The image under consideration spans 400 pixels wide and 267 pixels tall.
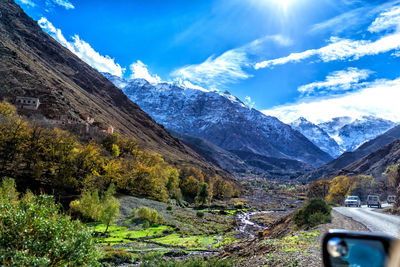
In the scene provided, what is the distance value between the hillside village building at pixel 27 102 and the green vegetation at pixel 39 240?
102964 mm

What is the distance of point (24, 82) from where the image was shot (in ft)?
370

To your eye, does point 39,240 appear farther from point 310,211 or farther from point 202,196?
point 202,196

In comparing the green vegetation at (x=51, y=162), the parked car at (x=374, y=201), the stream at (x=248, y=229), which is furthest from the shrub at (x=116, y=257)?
the parked car at (x=374, y=201)

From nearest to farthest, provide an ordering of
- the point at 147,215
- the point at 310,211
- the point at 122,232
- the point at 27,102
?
the point at 310,211, the point at 122,232, the point at 147,215, the point at 27,102

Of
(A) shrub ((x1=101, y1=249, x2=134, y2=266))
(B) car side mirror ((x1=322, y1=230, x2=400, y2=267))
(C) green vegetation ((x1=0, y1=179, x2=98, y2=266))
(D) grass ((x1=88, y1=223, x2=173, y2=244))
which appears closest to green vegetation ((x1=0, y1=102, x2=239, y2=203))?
(D) grass ((x1=88, y1=223, x2=173, y2=244))

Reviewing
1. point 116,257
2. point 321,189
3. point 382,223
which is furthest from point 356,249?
point 321,189

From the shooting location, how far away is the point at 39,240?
11930 millimetres

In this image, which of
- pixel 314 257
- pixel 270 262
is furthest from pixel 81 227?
pixel 314 257

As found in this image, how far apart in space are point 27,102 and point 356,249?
120 metres

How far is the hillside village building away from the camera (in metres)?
97.2

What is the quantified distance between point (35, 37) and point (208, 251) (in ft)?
724

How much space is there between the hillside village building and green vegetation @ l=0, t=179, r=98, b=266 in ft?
338

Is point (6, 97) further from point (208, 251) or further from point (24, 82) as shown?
point (208, 251)

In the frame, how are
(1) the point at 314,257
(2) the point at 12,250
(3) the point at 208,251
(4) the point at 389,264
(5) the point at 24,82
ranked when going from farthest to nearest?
(5) the point at 24,82, (3) the point at 208,251, (1) the point at 314,257, (2) the point at 12,250, (4) the point at 389,264
